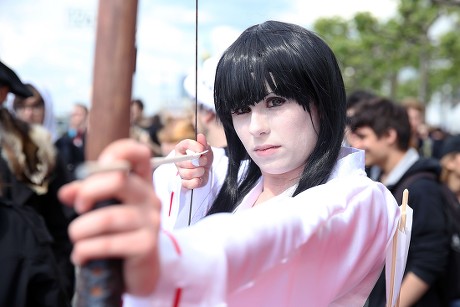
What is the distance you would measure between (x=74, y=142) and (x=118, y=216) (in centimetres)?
566

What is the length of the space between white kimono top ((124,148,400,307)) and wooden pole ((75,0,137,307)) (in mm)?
91

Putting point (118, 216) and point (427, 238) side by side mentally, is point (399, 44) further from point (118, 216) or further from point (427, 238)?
point (118, 216)

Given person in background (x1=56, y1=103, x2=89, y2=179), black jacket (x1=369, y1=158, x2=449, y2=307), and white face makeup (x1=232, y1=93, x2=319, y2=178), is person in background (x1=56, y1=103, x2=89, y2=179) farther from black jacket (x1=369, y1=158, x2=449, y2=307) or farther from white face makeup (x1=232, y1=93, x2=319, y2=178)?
white face makeup (x1=232, y1=93, x2=319, y2=178)

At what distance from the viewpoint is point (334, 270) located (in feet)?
3.92

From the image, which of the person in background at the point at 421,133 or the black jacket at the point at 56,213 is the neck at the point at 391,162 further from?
the black jacket at the point at 56,213

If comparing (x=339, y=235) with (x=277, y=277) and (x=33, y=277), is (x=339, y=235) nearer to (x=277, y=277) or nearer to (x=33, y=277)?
(x=277, y=277)

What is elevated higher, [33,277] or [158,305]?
[158,305]

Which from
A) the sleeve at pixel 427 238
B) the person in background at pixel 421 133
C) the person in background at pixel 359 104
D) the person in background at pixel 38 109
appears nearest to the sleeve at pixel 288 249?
the sleeve at pixel 427 238

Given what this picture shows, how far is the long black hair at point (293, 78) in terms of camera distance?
4.61 feet

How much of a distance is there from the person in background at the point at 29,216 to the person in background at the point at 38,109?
76.0 inches

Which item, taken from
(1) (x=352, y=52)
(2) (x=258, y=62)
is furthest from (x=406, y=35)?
(2) (x=258, y=62)

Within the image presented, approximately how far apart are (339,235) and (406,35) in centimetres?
1253

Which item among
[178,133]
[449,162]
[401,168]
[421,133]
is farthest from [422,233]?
[421,133]

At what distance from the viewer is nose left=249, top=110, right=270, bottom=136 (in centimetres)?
141
